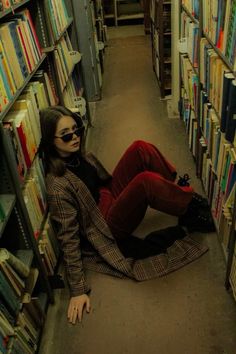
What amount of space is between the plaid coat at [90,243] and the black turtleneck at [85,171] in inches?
2.1

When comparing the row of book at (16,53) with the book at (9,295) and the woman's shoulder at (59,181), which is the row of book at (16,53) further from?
the book at (9,295)

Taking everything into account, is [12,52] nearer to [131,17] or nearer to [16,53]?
[16,53]

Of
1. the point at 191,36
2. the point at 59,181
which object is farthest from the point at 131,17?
the point at 59,181

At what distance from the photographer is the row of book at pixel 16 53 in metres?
1.24

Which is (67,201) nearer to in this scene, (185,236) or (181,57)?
(185,236)

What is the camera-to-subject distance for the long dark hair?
4.92 feet

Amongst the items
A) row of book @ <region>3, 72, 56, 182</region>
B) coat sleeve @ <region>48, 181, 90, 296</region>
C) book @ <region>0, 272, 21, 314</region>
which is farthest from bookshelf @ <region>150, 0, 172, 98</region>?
book @ <region>0, 272, 21, 314</region>

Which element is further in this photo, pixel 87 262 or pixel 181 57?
pixel 181 57

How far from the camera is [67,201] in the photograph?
1.51m

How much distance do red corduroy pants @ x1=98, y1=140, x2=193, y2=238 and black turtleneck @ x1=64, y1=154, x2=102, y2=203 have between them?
3.0 inches

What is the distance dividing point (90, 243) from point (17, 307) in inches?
23.0

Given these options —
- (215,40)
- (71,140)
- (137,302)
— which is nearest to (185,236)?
(137,302)

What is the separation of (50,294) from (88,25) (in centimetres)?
264

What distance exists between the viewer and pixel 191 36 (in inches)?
89.6
